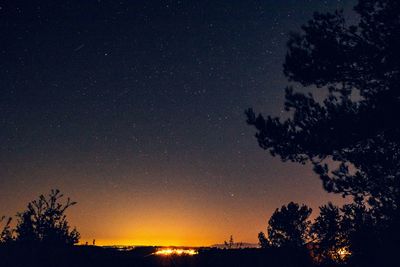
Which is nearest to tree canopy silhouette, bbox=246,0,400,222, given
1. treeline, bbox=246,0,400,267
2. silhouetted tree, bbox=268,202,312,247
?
treeline, bbox=246,0,400,267

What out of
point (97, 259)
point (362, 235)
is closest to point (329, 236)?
point (362, 235)

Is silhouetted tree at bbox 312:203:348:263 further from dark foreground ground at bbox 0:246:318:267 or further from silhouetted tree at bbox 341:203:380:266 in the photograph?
dark foreground ground at bbox 0:246:318:267

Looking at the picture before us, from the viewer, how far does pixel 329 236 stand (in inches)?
487

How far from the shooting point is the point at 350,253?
11500mm

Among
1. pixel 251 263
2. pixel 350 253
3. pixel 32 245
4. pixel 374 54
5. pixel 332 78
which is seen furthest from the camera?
pixel 251 263

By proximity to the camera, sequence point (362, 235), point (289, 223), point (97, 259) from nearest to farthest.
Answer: point (362, 235), point (97, 259), point (289, 223)

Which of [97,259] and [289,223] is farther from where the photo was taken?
[289,223]

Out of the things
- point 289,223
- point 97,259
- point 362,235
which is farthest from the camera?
point 289,223

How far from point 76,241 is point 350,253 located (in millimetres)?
18888

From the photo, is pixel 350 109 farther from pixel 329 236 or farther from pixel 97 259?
pixel 97 259

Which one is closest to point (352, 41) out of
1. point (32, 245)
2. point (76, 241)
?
point (32, 245)

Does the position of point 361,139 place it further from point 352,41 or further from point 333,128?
point 352,41

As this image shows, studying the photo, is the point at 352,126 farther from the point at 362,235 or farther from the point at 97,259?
the point at 97,259

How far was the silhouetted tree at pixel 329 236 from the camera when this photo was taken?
12156mm
